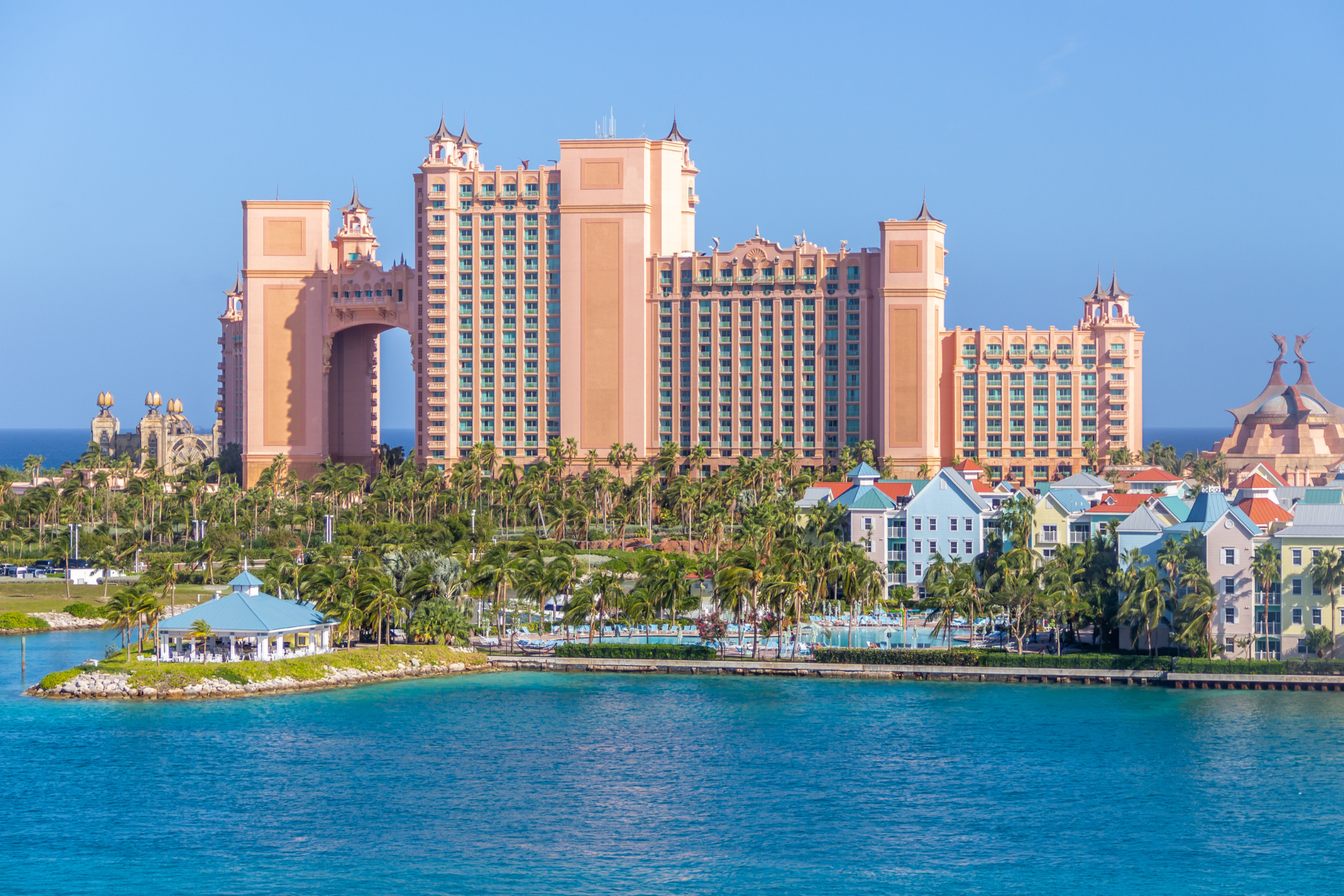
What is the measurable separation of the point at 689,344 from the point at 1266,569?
338 feet

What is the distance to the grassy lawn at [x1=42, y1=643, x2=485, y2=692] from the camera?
293 ft

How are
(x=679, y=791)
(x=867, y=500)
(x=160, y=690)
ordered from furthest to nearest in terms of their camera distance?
Answer: (x=867, y=500) < (x=160, y=690) < (x=679, y=791)

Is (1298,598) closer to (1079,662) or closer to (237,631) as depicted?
(1079,662)

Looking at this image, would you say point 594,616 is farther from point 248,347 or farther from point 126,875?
point 248,347

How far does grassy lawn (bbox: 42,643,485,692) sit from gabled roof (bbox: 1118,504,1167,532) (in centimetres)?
4273

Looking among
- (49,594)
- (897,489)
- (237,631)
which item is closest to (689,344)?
(897,489)

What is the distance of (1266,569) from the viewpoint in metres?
90.8

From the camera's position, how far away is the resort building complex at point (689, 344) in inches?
7205

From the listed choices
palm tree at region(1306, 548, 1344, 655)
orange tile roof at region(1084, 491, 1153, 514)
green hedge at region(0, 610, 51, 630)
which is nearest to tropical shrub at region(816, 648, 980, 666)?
palm tree at region(1306, 548, 1344, 655)

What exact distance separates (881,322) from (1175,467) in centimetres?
3499

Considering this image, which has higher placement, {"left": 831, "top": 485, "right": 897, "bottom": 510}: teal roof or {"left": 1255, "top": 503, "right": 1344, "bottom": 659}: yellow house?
{"left": 831, "top": 485, "right": 897, "bottom": 510}: teal roof

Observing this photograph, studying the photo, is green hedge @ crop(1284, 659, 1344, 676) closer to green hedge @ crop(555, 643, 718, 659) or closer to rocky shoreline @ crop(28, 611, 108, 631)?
green hedge @ crop(555, 643, 718, 659)

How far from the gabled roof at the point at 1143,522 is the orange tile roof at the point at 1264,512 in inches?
198

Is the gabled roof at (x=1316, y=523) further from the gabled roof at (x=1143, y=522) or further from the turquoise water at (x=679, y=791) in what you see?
the gabled roof at (x=1143, y=522)
